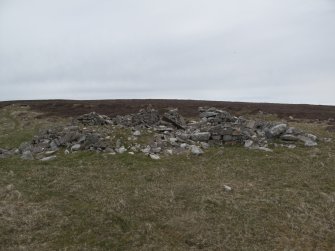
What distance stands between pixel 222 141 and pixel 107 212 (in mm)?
13792

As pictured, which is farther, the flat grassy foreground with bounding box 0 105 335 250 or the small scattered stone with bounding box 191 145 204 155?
the small scattered stone with bounding box 191 145 204 155

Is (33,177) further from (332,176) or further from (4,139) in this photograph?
(4,139)

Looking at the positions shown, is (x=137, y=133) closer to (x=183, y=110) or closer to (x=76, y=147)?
(x=76, y=147)

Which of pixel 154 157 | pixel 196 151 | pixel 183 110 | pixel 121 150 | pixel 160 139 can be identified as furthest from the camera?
pixel 183 110

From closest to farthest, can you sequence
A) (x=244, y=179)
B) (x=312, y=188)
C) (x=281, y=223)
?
(x=281, y=223), (x=312, y=188), (x=244, y=179)

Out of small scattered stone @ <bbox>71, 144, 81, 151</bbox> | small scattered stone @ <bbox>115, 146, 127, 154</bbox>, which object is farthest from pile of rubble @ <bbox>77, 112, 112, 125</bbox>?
small scattered stone @ <bbox>115, 146, 127, 154</bbox>

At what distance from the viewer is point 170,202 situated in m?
18.5

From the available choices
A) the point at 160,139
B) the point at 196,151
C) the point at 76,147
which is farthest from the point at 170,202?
the point at 76,147

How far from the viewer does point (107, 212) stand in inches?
680

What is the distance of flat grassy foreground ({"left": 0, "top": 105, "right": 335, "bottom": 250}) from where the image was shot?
1530 cm

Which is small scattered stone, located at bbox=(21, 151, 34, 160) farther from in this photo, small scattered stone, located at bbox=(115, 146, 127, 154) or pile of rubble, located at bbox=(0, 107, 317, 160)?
small scattered stone, located at bbox=(115, 146, 127, 154)

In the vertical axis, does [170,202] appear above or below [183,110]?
below

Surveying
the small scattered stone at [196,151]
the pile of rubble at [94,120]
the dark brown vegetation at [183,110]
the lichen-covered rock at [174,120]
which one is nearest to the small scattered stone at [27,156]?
the pile of rubble at [94,120]

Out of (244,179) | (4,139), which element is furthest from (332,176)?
(4,139)
